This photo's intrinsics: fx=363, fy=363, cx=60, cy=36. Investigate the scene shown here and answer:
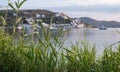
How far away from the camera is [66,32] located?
510cm

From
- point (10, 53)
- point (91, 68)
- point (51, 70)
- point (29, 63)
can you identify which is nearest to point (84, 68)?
point (91, 68)

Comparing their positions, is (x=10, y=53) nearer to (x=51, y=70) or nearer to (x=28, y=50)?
(x=28, y=50)

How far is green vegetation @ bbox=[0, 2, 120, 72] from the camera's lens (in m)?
4.63

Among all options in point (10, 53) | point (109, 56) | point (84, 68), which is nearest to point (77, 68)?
point (84, 68)

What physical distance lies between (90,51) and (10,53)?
3.81 ft

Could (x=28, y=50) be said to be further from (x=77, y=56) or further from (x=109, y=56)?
(x=109, y=56)

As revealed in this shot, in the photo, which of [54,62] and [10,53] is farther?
[10,53]

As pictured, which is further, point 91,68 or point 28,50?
point 28,50

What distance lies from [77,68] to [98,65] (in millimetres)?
274

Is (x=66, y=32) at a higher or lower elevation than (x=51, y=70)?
higher

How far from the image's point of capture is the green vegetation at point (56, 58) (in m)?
4.63

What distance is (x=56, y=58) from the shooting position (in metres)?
4.73

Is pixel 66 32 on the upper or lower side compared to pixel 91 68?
upper

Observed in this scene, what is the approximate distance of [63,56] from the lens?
477cm
